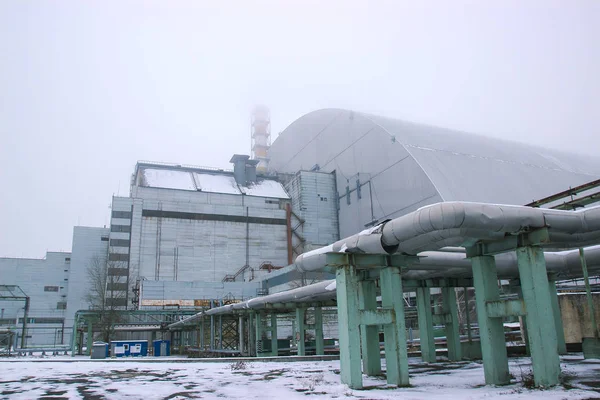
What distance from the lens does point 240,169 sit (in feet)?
244

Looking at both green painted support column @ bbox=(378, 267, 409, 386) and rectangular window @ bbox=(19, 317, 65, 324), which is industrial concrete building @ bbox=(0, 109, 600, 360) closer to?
rectangular window @ bbox=(19, 317, 65, 324)

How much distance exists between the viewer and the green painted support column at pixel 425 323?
1950 centimetres

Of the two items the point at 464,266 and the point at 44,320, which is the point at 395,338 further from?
the point at 44,320

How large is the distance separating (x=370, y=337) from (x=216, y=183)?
195 feet

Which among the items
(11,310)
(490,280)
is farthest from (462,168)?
(11,310)

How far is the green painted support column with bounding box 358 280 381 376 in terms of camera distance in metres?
14.4

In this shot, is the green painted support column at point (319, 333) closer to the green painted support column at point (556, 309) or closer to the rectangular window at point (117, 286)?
the green painted support column at point (556, 309)

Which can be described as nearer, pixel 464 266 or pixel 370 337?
pixel 370 337

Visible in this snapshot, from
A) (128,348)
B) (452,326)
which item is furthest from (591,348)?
(128,348)

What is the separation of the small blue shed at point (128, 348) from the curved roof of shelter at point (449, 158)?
1164 inches

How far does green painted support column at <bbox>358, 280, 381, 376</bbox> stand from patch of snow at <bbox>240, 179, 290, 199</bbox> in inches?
2199

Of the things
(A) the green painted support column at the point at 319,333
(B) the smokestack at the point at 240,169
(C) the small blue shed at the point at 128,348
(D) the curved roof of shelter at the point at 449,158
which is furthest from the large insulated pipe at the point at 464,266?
(B) the smokestack at the point at 240,169

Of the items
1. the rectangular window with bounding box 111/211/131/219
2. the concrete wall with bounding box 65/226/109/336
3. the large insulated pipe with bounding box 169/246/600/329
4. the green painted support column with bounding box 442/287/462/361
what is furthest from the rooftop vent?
the green painted support column with bounding box 442/287/462/361

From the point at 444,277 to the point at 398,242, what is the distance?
28.3 feet
